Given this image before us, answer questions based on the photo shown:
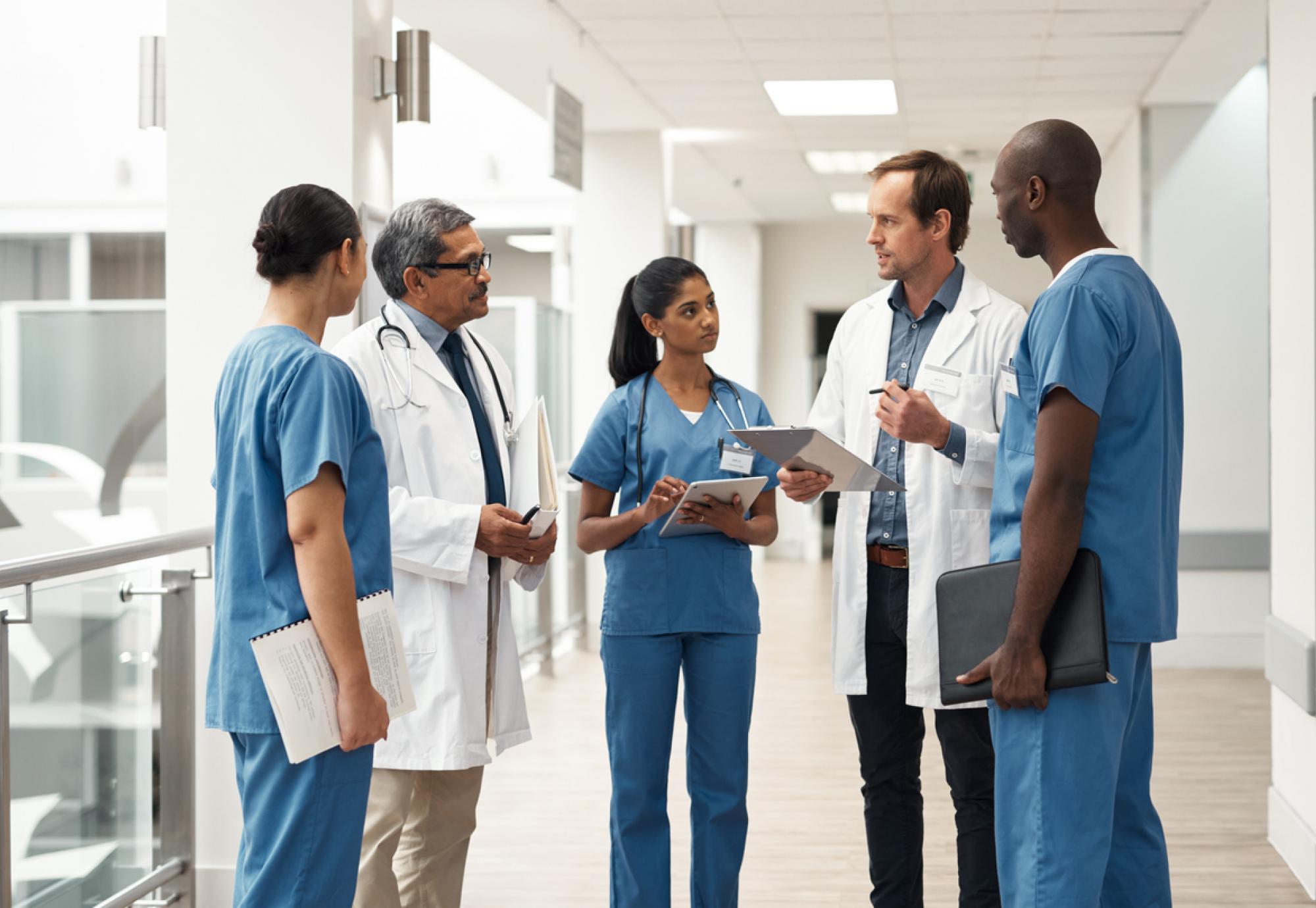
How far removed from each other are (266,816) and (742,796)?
130cm

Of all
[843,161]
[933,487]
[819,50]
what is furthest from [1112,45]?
[933,487]

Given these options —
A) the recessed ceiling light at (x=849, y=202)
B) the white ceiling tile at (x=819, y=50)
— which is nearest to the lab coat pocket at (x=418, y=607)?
the white ceiling tile at (x=819, y=50)

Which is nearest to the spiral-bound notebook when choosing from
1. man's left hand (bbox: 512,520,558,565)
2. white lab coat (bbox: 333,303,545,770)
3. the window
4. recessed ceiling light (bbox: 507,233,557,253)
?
white lab coat (bbox: 333,303,545,770)

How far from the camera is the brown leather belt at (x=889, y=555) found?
286 cm

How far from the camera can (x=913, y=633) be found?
111 inches

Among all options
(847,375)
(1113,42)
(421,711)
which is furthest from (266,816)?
(1113,42)

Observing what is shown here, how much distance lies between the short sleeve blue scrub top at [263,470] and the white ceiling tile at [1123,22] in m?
4.89

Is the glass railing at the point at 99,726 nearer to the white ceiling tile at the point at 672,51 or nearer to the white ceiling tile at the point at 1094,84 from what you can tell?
the white ceiling tile at the point at 672,51

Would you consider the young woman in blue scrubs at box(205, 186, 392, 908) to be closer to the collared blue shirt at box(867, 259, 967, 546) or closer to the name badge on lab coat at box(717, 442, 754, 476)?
the name badge on lab coat at box(717, 442, 754, 476)

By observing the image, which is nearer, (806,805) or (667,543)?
(667,543)

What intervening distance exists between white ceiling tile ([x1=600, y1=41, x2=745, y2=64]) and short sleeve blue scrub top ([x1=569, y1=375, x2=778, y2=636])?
3821 mm

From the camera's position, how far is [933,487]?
9.28 feet

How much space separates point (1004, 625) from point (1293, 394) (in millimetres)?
2357

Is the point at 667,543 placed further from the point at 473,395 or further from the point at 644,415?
the point at 473,395
